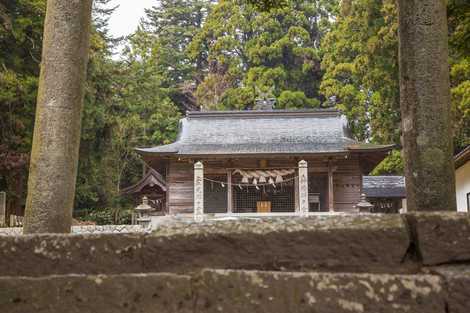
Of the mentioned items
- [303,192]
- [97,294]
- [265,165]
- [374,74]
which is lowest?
[97,294]

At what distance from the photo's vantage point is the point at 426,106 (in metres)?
3.76

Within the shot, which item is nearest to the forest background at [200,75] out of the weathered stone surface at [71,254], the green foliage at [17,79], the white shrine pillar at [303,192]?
the green foliage at [17,79]

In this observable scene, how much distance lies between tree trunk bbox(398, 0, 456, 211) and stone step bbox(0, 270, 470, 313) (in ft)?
5.18

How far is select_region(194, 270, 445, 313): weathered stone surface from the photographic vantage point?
2203mm

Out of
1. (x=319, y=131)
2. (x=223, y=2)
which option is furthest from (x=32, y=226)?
(x=223, y=2)

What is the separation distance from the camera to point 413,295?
220cm

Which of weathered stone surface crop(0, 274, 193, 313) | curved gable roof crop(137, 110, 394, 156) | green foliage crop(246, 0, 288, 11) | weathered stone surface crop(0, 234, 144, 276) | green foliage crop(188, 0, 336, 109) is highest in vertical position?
green foliage crop(188, 0, 336, 109)

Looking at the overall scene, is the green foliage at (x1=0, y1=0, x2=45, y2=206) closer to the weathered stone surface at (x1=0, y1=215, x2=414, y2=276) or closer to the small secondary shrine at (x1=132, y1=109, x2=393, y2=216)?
the small secondary shrine at (x1=132, y1=109, x2=393, y2=216)

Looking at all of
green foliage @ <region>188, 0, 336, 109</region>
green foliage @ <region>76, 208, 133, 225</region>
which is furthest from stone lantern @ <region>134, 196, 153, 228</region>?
green foliage @ <region>188, 0, 336, 109</region>

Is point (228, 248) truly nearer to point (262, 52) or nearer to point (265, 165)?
point (265, 165)

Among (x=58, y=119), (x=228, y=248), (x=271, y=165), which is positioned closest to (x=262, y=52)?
(x=271, y=165)

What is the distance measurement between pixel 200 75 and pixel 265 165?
92.8ft

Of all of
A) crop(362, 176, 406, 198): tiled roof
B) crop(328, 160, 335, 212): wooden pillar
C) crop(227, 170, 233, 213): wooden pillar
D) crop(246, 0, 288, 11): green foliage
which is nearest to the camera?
crop(246, 0, 288, 11): green foliage

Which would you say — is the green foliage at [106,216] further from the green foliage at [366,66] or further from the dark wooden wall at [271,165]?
the green foliage at [366,66]
